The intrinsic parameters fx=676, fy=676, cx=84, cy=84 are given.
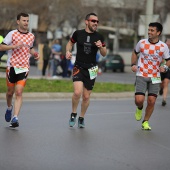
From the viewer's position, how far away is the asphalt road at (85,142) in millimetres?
8109

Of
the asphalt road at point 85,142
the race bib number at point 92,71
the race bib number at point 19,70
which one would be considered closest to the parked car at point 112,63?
the asphalt road at point 85,142

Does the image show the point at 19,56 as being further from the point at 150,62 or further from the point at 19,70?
the point at 150,62

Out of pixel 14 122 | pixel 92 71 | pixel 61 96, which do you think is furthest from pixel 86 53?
pixel 61 96

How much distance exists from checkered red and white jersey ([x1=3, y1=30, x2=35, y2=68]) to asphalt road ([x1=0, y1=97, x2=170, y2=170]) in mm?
1111

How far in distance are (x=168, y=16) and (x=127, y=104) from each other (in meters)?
41.6

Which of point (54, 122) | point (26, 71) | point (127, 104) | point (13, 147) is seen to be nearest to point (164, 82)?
point (127, 104)

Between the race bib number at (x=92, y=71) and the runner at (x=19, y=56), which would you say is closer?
the runner at (x=19, y=56)

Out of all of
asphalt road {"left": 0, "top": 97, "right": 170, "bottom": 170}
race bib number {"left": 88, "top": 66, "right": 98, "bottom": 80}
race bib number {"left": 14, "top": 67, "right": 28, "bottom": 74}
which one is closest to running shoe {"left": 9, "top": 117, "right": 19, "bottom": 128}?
asphalt road {"left": 0, "top": 97, "right": 170, "bottom": 170}

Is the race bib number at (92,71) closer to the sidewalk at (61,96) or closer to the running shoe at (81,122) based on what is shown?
the running shoe at (81,122)

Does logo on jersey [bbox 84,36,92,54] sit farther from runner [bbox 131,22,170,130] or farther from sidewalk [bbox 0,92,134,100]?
sidewalk [bbox 0,92,134,100]

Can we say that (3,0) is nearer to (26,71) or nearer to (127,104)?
(127,104)

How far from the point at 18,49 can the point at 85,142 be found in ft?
7.28

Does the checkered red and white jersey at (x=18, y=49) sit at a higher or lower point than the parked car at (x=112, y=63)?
higher

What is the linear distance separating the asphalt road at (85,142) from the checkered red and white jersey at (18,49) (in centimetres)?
111
